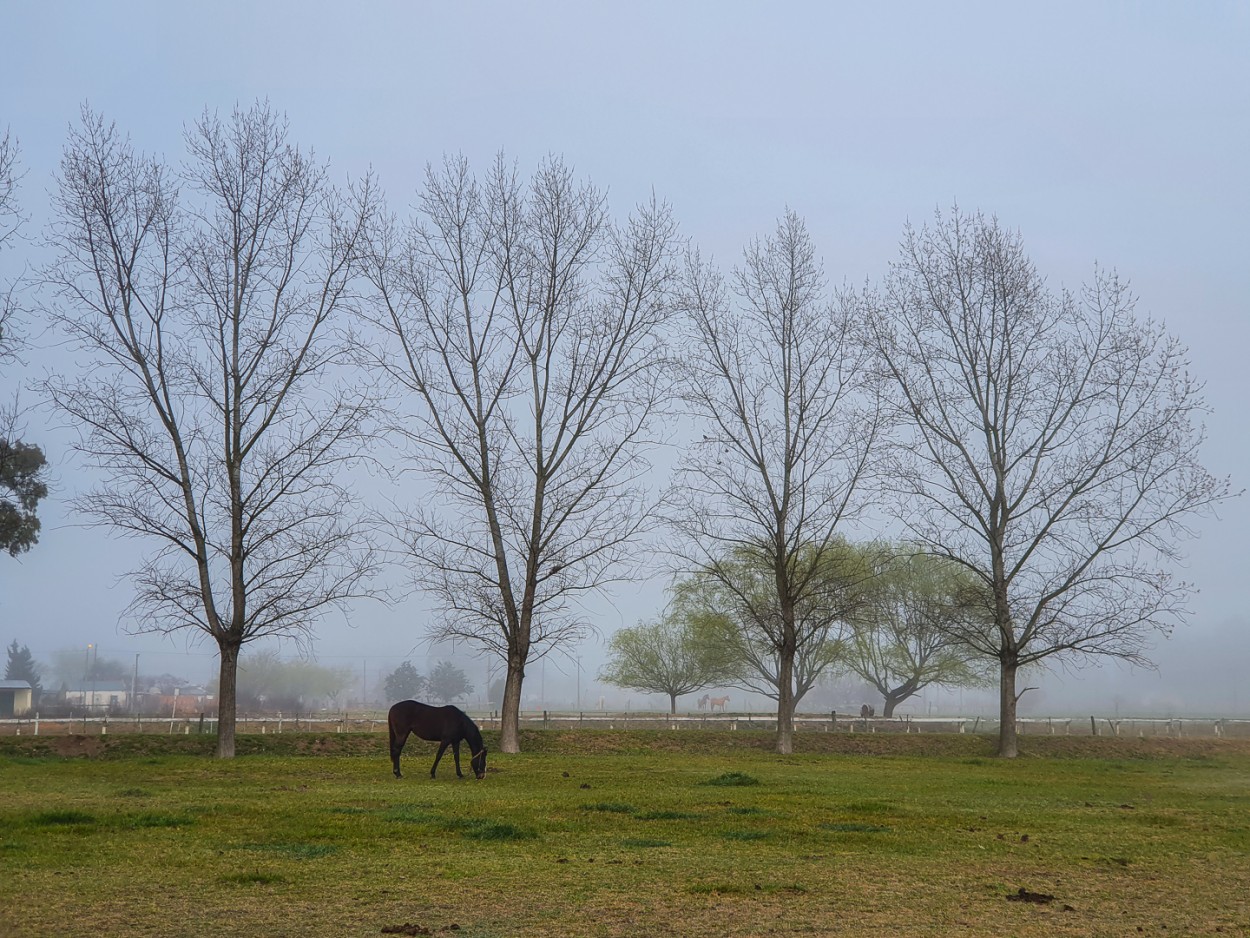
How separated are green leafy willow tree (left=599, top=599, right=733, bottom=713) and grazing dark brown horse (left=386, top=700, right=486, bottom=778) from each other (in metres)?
49.4

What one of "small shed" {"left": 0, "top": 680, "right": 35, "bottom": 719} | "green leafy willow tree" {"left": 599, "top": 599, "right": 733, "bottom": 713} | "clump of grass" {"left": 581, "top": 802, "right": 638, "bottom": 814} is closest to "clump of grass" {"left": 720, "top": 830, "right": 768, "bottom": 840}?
"clump of grass" {"left": 581, "top": 802, "right": 638, "bottom": 814}

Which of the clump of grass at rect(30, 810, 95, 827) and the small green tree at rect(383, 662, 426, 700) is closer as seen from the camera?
the clump of grass at rect(30, 810, 95, 827)

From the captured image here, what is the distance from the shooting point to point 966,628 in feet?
118

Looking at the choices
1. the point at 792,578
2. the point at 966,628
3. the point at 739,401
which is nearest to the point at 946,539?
the point at 966,628

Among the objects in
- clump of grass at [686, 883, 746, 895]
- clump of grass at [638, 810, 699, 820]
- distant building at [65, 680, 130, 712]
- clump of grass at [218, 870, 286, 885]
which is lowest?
distant building at [65, 680, 130, 712]

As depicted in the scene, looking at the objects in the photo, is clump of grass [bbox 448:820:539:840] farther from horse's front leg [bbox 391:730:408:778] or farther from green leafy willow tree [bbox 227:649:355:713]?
green leafy willow tree [bbox 227:649:355:713]

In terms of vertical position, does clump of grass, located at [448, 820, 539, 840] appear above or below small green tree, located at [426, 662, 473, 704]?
above

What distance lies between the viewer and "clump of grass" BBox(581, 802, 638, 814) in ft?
50.2

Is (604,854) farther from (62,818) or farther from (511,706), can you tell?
(511,706)

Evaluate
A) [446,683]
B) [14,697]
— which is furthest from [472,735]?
[446,683]

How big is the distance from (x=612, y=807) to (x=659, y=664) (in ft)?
196

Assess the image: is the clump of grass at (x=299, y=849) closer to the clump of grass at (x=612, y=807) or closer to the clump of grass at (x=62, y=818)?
the clump of grass at (x=62, y=818)

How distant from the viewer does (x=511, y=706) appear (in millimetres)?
31547

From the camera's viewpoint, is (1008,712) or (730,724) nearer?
(1008,712)
